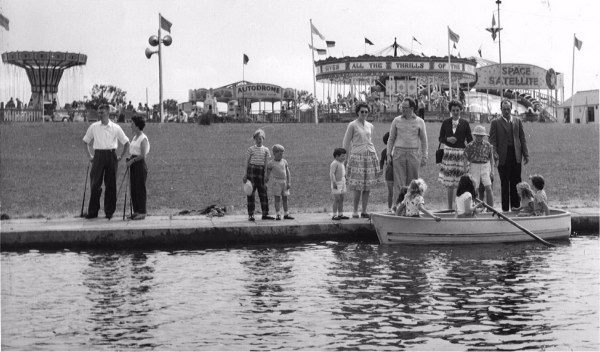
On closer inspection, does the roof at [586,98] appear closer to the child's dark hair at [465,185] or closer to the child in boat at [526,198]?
the child in boat at [526,198]

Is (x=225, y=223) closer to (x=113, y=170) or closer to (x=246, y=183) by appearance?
(x=246, y=183)

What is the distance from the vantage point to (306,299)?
30.9 feet

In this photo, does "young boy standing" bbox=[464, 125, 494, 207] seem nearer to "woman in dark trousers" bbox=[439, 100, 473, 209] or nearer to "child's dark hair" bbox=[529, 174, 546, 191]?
"woman in dark trousers" bbox=[439, 100, 473, 209]

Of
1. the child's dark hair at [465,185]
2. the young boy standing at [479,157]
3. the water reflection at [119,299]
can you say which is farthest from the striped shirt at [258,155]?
the young boy standing at [479,157]

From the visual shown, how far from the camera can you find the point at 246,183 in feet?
46.3

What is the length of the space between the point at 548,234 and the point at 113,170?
21.7ft

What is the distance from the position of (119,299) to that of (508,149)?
7.84 metres

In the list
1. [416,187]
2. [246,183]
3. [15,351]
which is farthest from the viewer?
[246,183]

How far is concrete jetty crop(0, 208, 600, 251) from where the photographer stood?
12.7 meters

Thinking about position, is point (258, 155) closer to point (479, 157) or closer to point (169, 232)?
point (169, 232)

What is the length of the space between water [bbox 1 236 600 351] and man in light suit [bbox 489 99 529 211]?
2.34 meters

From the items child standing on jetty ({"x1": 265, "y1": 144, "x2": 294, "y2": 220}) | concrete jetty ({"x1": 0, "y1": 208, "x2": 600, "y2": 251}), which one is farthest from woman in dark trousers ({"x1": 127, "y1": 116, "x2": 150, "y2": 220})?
child standing on jetty ({"x1": 265, "y1": 144, "x2": 294, "y2": 220})

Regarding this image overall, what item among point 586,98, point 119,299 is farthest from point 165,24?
point 586,98

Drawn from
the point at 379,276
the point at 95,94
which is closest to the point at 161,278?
the point at 379,276
